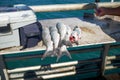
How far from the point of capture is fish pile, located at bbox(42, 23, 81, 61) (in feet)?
7.89

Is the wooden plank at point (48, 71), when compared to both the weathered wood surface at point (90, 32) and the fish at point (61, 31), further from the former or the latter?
the fish at point (61, 31)

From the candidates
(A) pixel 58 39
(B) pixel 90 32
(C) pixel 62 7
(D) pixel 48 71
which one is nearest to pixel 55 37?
(A) pixel 58 39

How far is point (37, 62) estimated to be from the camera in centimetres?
597

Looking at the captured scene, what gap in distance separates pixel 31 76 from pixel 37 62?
7.14 feet

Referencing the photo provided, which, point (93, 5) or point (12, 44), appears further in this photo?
point (93, 5)

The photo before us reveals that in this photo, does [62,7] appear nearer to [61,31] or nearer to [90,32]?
[90,32]

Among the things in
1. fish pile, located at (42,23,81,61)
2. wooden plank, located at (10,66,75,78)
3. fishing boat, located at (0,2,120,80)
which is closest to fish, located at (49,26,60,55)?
fish pile, located at (42,23,81,61)

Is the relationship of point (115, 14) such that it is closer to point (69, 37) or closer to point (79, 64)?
point (69, 37)

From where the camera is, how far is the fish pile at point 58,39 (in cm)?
240

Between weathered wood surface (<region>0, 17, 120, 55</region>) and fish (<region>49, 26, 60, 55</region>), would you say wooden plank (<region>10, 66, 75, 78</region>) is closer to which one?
weathered wood surface (<region>0, 17, 120, 55</region>)

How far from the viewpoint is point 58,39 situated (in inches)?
98.2

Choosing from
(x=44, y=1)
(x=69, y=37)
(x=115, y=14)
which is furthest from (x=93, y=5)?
(x=44, y=1)

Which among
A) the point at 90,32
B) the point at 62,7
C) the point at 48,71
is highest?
the point at 62,7

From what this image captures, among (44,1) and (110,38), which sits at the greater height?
(110,38)
